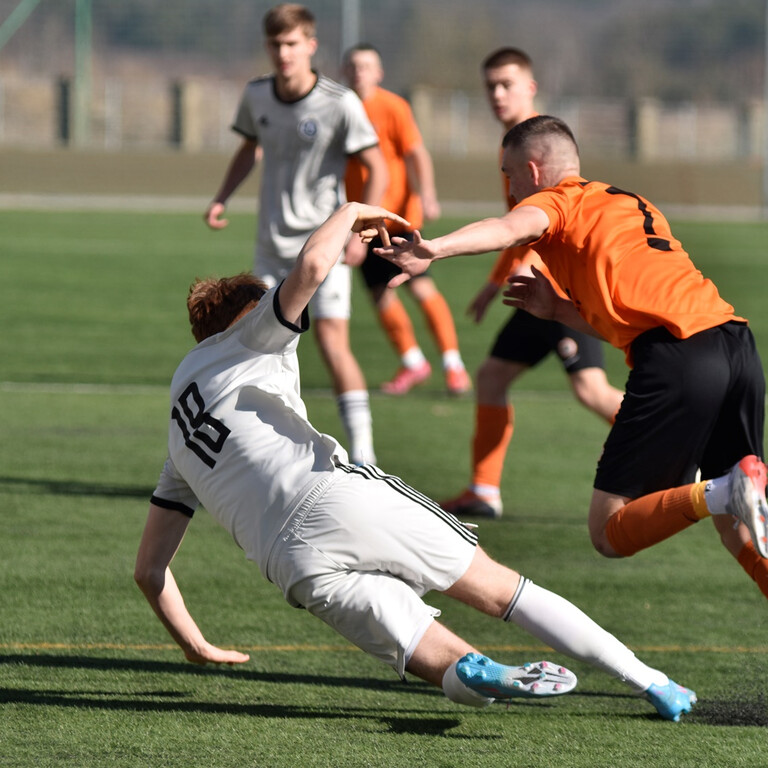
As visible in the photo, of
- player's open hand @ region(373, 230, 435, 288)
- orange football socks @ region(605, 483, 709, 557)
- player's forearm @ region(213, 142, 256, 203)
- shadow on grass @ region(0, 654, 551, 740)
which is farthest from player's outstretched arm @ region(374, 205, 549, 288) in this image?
player's forearm @ region(213, 142, 256, 203)

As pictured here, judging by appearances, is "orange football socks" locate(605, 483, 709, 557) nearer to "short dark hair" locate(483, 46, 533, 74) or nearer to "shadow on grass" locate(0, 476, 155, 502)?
"short dark hair" locate(483, 46, 533, 74)

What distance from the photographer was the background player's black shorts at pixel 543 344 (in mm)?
6715

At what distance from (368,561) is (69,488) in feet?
12.7

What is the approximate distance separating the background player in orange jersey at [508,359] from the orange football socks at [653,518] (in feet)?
7.83

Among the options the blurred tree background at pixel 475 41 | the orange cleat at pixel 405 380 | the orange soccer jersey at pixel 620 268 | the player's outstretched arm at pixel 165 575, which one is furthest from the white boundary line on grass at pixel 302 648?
the blurred tree background at pixel 475 41

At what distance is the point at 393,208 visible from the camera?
11281mm

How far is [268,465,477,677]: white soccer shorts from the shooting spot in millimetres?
3730

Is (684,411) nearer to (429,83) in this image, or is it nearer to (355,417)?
(355,417)

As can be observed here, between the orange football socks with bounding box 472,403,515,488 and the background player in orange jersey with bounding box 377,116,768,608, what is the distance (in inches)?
96.8

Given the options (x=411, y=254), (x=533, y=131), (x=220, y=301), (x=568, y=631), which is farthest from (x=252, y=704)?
(x=533, y=131)

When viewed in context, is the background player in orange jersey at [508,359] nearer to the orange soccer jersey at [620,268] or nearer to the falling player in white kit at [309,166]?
the falling player in white kit at [309,166]

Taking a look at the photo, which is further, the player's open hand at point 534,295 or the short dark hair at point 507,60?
the short dark hair at point 507,60

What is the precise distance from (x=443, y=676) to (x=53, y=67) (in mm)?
60647

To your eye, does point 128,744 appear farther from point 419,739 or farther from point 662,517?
point 662,517
